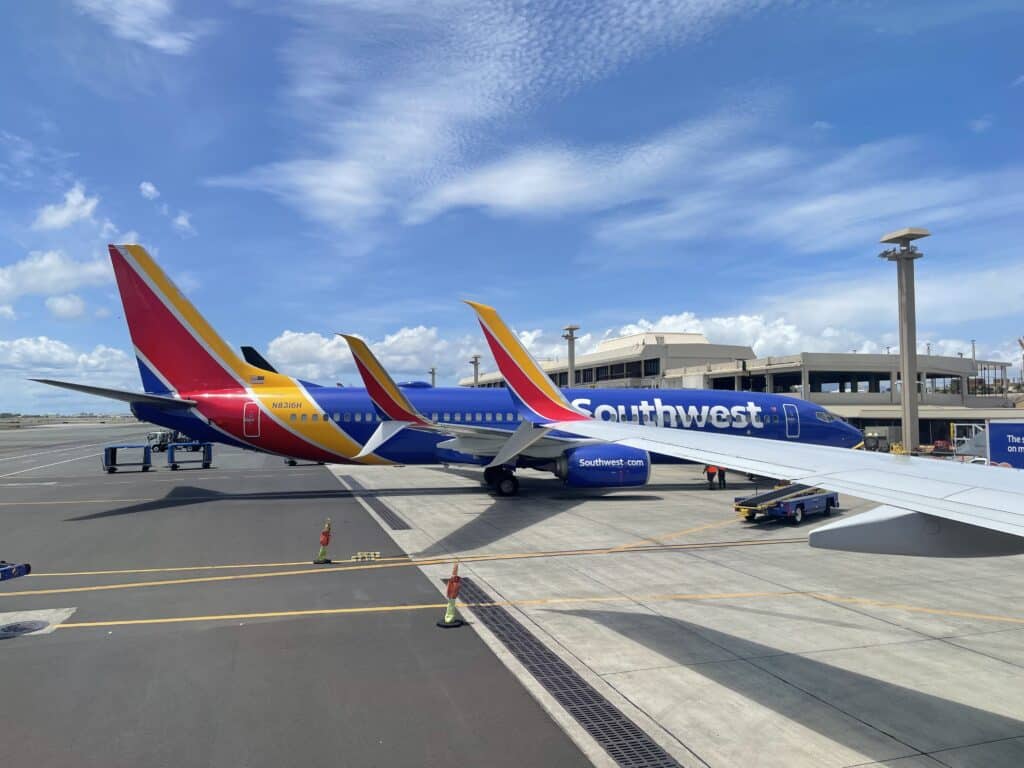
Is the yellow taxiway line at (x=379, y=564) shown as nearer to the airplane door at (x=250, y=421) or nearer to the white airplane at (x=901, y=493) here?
the white airplane at (x=901, y=493)

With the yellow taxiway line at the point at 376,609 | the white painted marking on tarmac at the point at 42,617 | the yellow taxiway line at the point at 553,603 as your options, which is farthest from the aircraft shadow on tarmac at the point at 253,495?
the yellow taxiway line at the point at 553,603

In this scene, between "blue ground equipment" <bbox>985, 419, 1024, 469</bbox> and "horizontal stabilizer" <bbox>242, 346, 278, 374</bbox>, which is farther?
"horizontal stabilizer" <bbox>242, 346, 278, 374</bbox>

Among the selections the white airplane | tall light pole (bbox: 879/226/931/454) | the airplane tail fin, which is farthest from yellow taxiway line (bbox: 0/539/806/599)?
tall light pole (bbox: 879/226/931/454)

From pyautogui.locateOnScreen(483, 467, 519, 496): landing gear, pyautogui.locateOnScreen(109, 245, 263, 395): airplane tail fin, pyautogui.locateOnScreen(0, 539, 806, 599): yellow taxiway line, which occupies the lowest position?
pyautogui.locateOnScreen(0, 539, 806, 599): yellow taxiway line

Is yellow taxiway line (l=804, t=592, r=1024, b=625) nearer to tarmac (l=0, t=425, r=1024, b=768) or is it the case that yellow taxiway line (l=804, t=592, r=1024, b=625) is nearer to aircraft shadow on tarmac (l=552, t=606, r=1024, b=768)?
tarmac (l=0, t=425, r=1024, b=768)

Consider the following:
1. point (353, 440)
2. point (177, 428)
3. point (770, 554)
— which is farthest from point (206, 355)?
point (770, 554)

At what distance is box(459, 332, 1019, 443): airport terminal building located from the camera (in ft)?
169

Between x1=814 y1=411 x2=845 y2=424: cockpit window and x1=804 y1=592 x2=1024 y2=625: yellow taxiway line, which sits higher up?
x1=814 y1=411 x2=845 y2=424: cockpit window

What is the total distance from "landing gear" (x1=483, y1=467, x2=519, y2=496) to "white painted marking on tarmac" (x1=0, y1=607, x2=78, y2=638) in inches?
584

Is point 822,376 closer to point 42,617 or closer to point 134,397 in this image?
point 134,397

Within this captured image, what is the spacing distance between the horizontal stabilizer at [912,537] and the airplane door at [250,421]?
22.2 m

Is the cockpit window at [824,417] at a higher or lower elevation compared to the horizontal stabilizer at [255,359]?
lower

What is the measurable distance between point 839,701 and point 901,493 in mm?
3710

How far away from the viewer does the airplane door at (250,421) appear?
23703 mm
